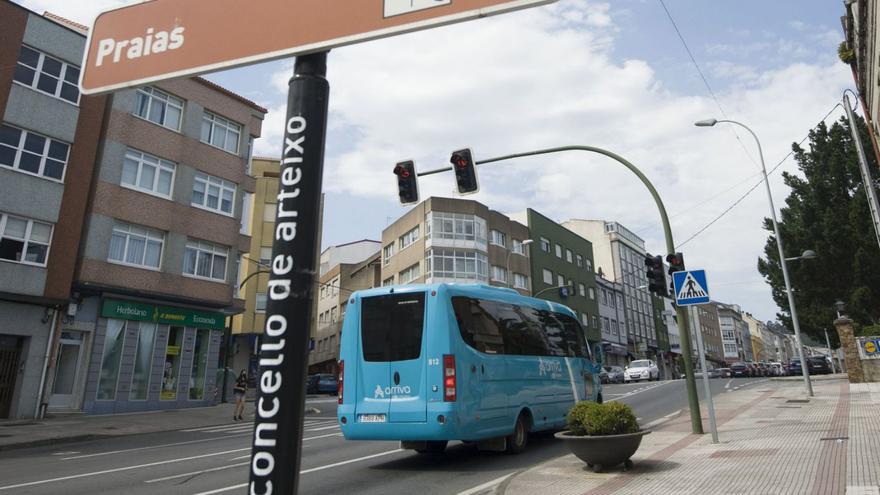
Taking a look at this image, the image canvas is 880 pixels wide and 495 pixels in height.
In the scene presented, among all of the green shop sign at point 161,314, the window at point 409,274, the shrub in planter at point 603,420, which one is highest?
the window at point 409,274

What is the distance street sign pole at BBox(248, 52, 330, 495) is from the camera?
1.62 m

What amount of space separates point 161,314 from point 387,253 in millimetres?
30803

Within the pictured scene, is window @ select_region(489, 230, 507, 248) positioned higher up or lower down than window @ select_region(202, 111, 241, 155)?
higher up

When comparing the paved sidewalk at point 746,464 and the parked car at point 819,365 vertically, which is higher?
the parked car at point 819,365

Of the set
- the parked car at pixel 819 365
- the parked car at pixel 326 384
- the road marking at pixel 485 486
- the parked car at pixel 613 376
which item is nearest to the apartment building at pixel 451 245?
the parked car at pixel 326 384

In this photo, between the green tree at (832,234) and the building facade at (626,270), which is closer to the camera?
the green tree at (832,234)

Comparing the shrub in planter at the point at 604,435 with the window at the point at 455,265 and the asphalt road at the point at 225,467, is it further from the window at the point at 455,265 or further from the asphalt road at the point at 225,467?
the window at the point at 455,265

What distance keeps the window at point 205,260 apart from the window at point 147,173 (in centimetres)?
258

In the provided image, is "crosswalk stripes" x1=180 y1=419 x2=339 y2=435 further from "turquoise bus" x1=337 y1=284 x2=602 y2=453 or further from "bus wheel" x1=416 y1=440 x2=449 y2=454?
"turquoise bus" x1=337 y1=284 x2=602 y2=453

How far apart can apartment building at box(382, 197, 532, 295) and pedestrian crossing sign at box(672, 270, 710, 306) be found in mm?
32332

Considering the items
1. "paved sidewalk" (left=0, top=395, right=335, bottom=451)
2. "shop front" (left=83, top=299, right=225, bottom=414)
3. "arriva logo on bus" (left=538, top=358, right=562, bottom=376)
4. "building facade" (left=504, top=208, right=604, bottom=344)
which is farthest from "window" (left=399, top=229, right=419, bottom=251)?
"arriva logo on bus" (left=538, top=358, right=562, bottom=376)

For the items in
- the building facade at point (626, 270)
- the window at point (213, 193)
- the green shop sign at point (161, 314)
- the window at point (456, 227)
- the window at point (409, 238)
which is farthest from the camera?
the building facade at point (626, 270)

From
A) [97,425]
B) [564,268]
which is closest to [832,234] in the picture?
[564,268]

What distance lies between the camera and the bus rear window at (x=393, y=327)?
951cm
